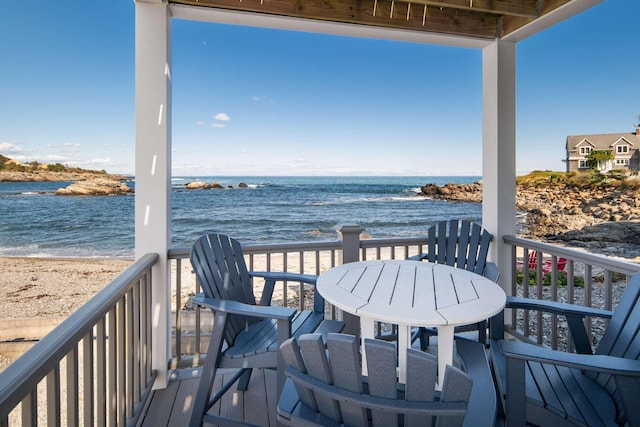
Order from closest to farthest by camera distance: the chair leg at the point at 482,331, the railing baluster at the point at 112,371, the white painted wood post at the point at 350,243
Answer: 1. the railing baluster at the point at 112,371
2. the chair leg at the point at 482,331
3. the white painted wood post at the point at 350,243

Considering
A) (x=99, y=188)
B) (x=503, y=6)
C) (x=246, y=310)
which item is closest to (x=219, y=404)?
(x=246, y=310)

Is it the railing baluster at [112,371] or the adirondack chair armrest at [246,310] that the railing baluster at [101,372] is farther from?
the adirondack chair armrest at [246,310]

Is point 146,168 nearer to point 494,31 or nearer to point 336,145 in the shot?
point 494,31

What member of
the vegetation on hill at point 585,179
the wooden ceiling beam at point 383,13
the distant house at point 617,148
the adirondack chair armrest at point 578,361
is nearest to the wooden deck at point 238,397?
the adirondack chair armrest at point 578,361

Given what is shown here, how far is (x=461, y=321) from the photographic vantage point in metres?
1.33

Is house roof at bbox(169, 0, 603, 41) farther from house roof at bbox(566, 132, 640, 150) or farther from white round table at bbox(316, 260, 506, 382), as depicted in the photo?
house roof at bbox(566, 132, 640, 150)

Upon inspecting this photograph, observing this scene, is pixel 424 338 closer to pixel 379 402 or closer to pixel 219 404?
pixel 219 404

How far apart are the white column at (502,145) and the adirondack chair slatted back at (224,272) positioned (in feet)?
6.87

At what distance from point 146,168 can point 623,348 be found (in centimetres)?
269

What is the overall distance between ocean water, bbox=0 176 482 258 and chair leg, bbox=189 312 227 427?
1514cm

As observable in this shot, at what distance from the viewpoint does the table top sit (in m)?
1.38

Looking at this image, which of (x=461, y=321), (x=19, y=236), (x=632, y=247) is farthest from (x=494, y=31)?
(x=19, y=236)

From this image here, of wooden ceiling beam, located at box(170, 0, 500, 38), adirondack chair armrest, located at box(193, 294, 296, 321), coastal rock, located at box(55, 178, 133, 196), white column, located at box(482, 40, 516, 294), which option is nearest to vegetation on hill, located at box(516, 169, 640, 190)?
white column, located at box(482, 40, 516, 294)

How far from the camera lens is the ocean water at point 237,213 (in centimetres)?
1739
